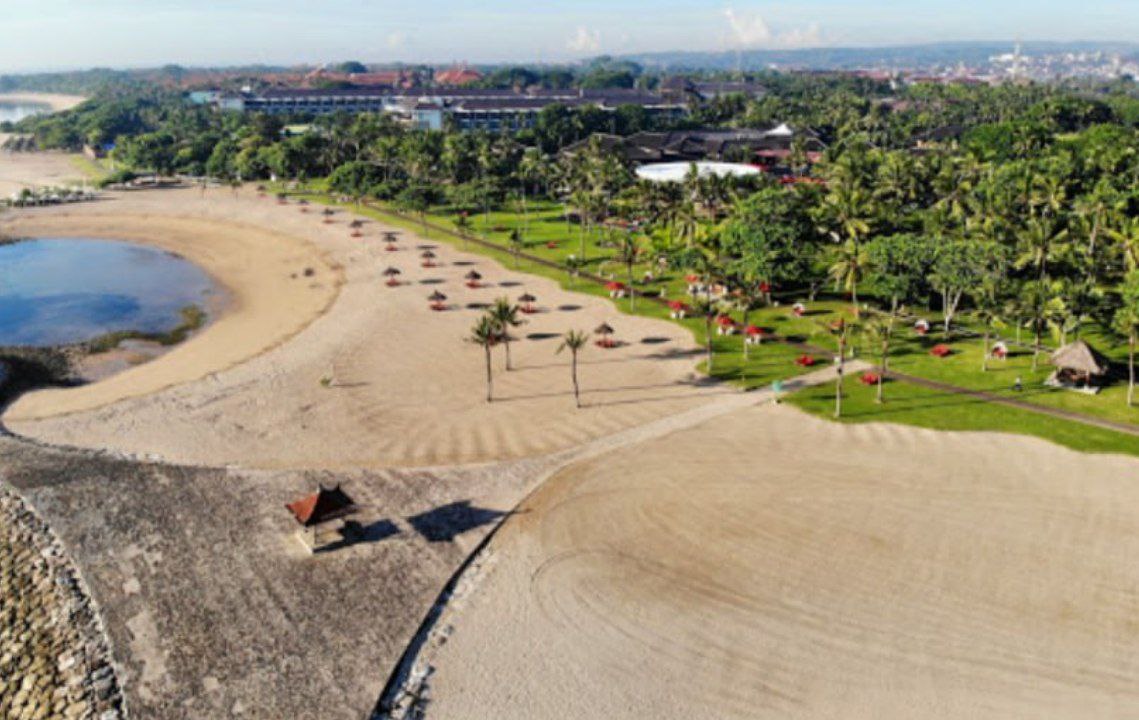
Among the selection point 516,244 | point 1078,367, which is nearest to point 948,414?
point 1078,367

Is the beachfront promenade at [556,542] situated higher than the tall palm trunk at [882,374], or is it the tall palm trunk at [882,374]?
the tall palm trunk at [882,374]

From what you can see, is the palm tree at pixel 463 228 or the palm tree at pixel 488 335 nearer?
the palm tree at pixel 488 335

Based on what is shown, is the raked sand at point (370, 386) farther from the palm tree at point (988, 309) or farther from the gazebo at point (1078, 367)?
the gazebo at point (1078, 367)

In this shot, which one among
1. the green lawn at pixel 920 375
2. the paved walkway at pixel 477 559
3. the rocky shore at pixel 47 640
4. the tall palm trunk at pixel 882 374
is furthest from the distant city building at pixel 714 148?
the rocky shore at pixel 47 640

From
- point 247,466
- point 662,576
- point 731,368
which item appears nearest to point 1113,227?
point 731,368

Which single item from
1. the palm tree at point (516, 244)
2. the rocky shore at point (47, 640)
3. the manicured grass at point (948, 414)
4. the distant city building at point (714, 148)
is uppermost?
the distant city building at point (714, 148)

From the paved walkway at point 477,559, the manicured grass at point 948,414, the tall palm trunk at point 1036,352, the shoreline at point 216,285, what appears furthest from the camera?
the shoreline at point 216,285

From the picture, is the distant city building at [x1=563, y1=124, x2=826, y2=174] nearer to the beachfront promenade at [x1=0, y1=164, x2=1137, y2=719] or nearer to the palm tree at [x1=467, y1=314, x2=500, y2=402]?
the palm tree at [x1=467, y1=314, x2=500, y2=402]
